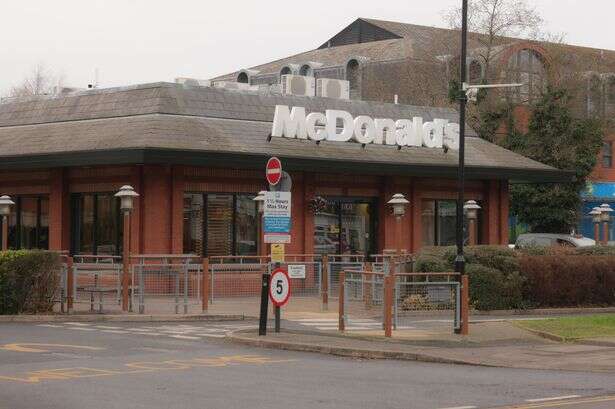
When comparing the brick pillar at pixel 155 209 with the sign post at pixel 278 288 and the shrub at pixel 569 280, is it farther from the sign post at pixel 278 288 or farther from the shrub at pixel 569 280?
the sign post at pixel 278 288

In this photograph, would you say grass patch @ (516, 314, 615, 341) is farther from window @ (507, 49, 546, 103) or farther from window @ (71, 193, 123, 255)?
window @ (507, 49, 546, 103)

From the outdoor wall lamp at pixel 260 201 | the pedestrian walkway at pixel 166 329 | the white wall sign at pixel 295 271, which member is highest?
the outdoor wall lamp at pixel 260 201

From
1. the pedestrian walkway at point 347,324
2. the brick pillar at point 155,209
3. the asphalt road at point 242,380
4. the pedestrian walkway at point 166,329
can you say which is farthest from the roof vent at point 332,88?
the asphalt road at point 242,380

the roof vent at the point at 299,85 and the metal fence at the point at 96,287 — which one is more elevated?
the roof vent at the point at 299,85

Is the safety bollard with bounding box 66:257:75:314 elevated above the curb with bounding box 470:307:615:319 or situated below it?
above

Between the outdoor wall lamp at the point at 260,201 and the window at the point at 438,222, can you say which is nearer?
the outdoor wall lamp at the point at 260,201

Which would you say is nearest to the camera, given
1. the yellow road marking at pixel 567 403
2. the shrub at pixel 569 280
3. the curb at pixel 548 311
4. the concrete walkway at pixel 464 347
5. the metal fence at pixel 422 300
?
the yellow road marking at pixel 567 403

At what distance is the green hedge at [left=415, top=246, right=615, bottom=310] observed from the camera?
99.7 ft

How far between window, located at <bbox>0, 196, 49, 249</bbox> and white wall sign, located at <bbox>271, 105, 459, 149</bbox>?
26.7ft

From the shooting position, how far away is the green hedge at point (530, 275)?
3039 cm

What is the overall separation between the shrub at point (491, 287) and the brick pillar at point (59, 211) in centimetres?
1395

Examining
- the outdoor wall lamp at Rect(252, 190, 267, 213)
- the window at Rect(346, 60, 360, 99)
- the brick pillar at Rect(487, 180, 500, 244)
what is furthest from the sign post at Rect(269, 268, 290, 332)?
the window at Rect(346, 60, 360, 99)

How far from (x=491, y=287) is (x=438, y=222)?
12661mm

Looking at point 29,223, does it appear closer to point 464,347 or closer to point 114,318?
point 114,318
